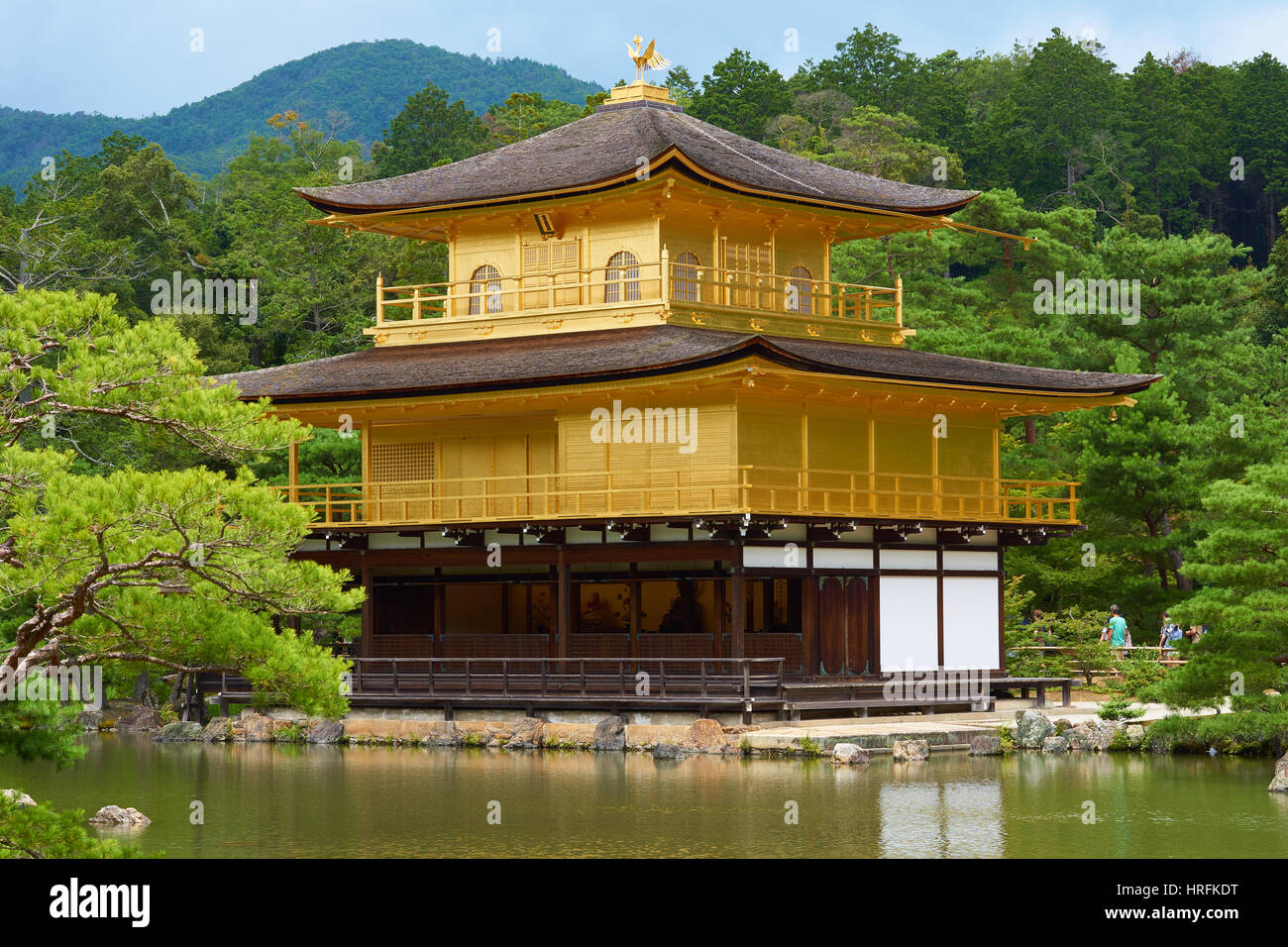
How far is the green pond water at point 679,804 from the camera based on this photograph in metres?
20.6

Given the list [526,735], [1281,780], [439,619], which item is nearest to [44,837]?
[1281,780]

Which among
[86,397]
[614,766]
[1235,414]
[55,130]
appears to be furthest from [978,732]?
[55,130]

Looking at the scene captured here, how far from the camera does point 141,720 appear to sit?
3956 cm

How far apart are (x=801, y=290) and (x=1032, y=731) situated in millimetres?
13590

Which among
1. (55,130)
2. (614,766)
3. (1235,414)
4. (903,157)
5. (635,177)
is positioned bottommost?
(614,766)

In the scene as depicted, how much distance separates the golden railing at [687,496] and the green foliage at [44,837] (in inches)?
735

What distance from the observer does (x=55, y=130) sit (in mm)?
153625

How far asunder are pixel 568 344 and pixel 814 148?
4166 centimetres

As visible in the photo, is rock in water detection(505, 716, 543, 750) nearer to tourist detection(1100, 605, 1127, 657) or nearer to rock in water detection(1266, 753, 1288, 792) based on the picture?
rock in water detection(1266, 753, 1288, 792)

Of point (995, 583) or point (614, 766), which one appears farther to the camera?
point (995, 583)

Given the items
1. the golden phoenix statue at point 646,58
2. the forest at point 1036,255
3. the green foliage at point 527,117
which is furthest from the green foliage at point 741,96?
the golden phoenix statue at point 646,58

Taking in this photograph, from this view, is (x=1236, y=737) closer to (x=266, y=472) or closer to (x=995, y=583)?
(x=995, y=583)

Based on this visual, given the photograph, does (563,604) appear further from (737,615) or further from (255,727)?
(255,727)

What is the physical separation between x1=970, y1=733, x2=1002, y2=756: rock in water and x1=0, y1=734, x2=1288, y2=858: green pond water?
0.47 meters
